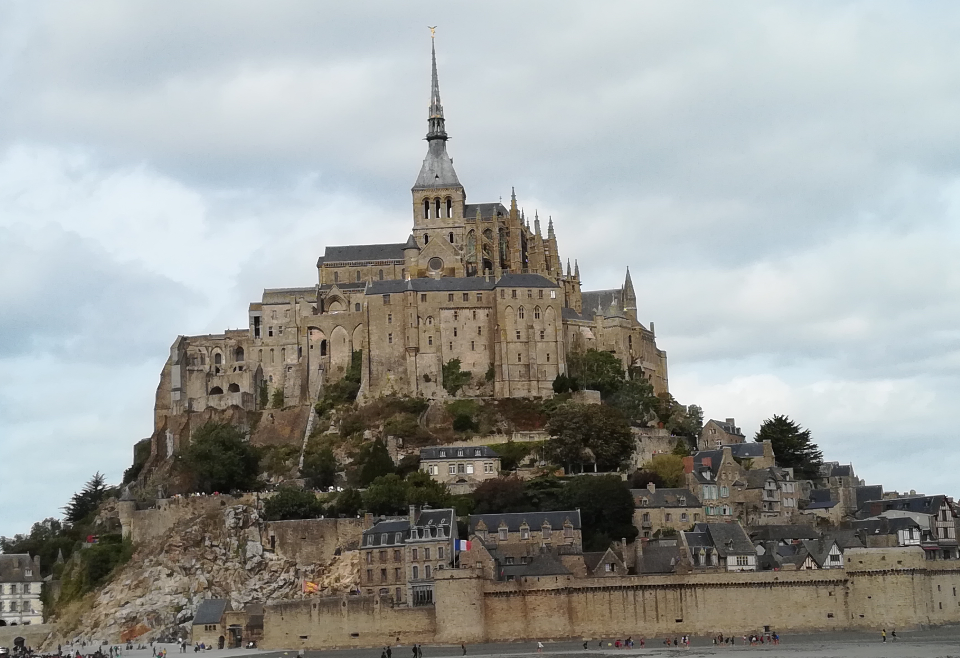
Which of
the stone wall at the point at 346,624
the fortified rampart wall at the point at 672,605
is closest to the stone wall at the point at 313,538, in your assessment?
the stone wall at the point at 346,624

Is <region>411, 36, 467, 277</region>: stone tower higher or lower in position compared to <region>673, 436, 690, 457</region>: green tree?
higher

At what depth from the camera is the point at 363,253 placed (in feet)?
379

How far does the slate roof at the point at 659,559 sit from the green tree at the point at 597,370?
24.8 meters

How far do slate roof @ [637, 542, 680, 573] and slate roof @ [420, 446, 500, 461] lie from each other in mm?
17142

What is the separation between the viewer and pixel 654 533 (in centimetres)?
8388

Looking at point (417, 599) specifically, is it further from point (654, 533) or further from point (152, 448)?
point (152, 448)

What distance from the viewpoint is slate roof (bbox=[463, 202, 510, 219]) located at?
115438 mm

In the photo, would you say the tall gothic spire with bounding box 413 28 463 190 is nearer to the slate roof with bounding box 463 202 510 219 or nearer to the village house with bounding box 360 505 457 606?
the slate roof with bounding box 463 202 510 219

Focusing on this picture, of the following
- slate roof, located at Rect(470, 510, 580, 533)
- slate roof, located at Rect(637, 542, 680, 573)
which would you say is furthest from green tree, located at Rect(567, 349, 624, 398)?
slate roof, located at Rect(637, 542, 680, 573)

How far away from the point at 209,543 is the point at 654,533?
24.0 metres

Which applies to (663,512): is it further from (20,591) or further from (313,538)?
(20,591)

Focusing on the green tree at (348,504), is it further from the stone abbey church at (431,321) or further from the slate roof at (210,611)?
the stone abbey church at (431,321)

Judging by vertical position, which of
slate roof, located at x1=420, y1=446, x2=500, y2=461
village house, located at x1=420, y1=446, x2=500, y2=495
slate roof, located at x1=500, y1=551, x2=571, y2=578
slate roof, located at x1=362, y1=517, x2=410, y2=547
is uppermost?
slate roof, located at x1=420, y1=446, x2=500, y2=461

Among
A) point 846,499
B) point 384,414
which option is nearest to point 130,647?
point 384,414
